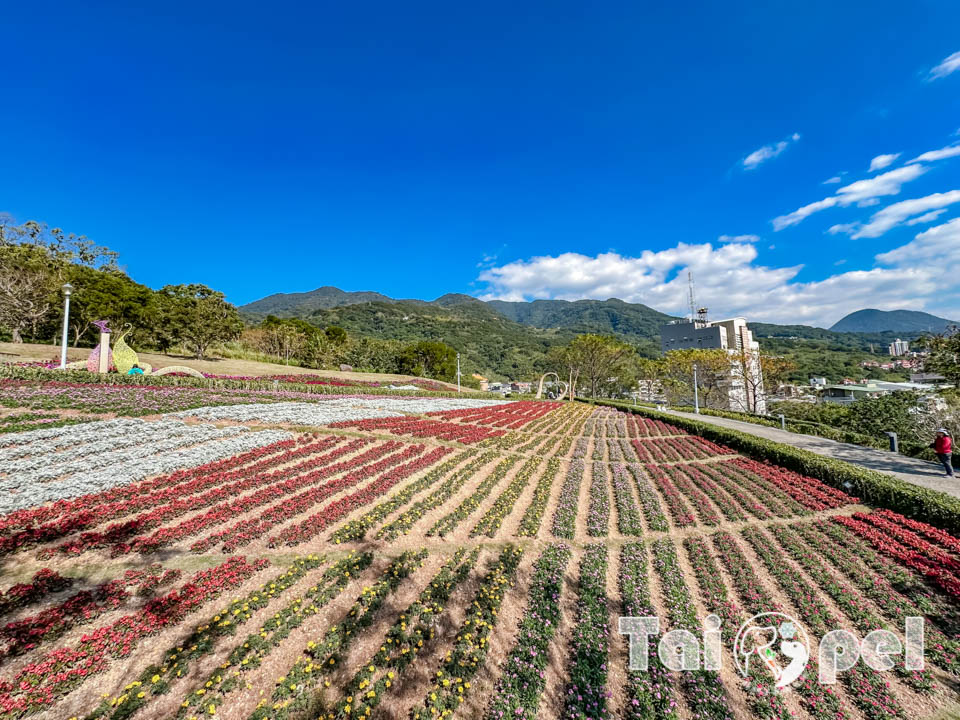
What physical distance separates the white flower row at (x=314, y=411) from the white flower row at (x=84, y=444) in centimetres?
269

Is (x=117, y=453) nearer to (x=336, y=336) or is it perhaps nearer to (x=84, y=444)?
(x=84, y=444)

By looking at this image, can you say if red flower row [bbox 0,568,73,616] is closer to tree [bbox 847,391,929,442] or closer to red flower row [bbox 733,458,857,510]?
Result: red flower row [bbox 733,458,857,510]

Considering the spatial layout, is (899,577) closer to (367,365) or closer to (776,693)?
(776,693)

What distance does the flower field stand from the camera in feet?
16.8

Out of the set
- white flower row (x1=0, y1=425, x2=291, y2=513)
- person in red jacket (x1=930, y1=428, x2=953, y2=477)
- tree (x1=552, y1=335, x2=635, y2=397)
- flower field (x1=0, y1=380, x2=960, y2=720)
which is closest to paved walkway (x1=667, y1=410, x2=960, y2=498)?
person in red jacket (x1=930, y1=428, x2=953, y2=477)

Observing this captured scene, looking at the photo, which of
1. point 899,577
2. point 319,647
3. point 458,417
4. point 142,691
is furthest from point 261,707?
point 458,417

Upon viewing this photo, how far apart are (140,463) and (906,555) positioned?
21145mm

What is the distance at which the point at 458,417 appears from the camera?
95.3 ft

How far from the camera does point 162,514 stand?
8.90 m

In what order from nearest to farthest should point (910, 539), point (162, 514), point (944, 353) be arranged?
point (162, 514)
point (910, 539)
point (944, 353)

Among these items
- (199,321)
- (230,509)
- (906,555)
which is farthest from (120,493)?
(199,321)

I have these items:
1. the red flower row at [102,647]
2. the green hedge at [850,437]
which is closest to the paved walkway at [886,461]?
the green hedge at [850,437]

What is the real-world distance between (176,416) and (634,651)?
1925cm

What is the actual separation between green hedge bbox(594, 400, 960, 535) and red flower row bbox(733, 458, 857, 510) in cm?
36
